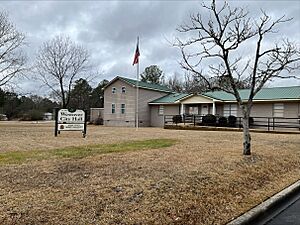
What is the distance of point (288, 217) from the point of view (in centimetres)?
516

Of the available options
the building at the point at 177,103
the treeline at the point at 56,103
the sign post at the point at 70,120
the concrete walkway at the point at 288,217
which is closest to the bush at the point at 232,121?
the building at the point at 177,103

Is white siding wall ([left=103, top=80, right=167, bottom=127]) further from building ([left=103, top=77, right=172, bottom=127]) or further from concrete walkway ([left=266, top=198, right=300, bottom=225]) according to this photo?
concrete walkway ([left=266, top=198, right=300, bottom=225])

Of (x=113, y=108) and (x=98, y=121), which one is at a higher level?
(x=113, y=108)

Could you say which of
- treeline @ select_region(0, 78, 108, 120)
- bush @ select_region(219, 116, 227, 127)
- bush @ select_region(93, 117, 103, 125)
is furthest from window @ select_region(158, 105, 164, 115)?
treeline @ select_region(0, 78, 108, 120)

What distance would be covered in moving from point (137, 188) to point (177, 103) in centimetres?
2946

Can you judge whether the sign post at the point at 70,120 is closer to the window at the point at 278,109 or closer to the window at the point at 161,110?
the window at the point at 278,109

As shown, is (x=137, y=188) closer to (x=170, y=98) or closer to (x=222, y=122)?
(x=222, y=122)

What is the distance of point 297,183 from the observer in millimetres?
7469

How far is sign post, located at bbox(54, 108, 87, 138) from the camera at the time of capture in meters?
17.2

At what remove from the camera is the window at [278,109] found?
27922 mm

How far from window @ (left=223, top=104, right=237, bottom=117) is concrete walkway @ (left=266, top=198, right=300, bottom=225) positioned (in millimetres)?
26003

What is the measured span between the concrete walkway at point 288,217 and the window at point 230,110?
26003mm

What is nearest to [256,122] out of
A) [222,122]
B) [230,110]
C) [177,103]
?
[230,110]

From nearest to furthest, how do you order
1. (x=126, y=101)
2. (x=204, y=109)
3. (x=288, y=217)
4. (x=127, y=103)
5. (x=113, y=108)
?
(x=288, y=217)
(x=204, y=109)
(x=127, y=103)
(x=126, y=101)
(x=113, y=108)
